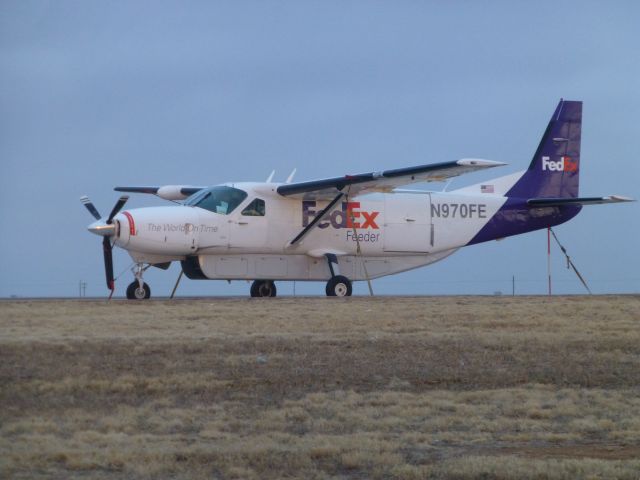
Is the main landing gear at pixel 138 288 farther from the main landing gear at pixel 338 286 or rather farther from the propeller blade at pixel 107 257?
the main landing gear at pixel 338 286

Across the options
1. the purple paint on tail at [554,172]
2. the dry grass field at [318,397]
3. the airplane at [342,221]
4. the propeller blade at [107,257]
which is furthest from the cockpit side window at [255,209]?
the dry grass field at [318,397]

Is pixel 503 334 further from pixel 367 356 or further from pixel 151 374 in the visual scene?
pixel 151 374

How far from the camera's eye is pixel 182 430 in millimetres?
10391

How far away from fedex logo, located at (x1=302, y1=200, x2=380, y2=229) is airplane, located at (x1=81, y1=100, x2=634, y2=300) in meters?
0.03

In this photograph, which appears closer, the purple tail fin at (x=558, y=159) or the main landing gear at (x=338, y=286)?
the main landing gear at (x=338, y=286)

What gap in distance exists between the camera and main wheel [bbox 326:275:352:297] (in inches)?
1155

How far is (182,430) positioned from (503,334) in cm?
896

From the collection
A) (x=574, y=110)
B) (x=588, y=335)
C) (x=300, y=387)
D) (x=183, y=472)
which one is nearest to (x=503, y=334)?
(x=588, y=335)

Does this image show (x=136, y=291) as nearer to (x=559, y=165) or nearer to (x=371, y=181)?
(x=371, y=181)

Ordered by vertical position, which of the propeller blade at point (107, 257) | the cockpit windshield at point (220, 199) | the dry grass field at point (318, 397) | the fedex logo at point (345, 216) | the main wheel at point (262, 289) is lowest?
the dry grass field at point (318, 397)

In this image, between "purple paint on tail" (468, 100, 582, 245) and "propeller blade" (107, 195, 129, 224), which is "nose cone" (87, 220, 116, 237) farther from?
"purple paint on tail" (468, 100, 582, 245)

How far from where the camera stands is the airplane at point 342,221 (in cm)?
2786

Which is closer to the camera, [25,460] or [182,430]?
[25,460]

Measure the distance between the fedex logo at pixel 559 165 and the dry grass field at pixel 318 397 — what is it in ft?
48.5
